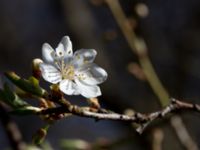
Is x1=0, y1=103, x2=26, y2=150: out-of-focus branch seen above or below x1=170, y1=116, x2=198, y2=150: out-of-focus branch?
above

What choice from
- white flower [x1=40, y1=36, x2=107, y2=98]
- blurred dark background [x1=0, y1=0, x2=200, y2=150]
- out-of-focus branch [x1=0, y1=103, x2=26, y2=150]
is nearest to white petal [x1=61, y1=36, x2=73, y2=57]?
white flower [x1=40, y1=36, x2=107, y2=98]

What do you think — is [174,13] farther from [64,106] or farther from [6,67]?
[64,106]

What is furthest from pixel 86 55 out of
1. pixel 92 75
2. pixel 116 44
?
pixel 116 44

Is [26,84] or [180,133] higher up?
[26,84]

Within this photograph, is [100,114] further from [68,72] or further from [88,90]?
[68,72]

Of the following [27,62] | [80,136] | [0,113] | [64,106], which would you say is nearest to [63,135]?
[80,136]

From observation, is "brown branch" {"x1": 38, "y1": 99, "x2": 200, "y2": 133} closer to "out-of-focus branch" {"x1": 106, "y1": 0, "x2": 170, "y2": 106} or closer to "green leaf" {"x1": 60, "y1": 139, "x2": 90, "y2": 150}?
"green leaf" {"x1": 60, "y1": 139, "x2": 90, "y2": 150}
